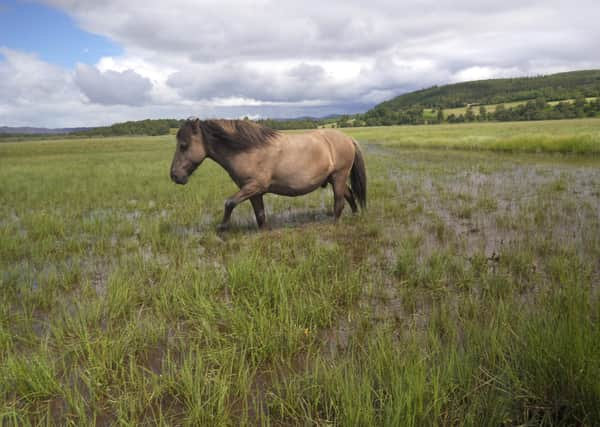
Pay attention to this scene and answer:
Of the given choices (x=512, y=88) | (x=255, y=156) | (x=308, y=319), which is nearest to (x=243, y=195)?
(x=255, y=156)

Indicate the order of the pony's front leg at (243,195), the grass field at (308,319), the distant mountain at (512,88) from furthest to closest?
the distant mountain at (512,88)
the pony's front leg at (243,195)
the grass field at (308,319)

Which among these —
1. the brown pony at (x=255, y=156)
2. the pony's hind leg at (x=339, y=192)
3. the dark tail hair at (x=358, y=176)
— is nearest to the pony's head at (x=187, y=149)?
the brown pony at (x=255, y=156)

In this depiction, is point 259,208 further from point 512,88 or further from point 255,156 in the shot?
point 512,88

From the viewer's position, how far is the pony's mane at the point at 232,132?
5.56m

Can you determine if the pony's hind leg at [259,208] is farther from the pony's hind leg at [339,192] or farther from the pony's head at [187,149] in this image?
the pony's hind leg at [339,192]

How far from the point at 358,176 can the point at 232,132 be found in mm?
2868

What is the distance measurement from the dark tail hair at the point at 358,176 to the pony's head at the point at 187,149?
3.12 meters

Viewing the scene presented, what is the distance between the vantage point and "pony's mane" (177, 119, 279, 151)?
556 centimetres

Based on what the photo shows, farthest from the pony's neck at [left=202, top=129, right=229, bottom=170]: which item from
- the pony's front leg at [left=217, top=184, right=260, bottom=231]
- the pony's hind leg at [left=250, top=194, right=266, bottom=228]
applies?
the pony's hind leg at [left=250, top=194, right=266, bottom=228]

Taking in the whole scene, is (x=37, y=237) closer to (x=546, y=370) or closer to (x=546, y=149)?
(x=546, y=370)

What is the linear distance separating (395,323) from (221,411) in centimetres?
163

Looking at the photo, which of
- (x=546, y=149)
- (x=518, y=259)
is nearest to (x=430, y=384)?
(x=518, y=259)

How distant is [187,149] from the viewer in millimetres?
5648

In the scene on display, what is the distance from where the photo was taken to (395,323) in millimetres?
2807
